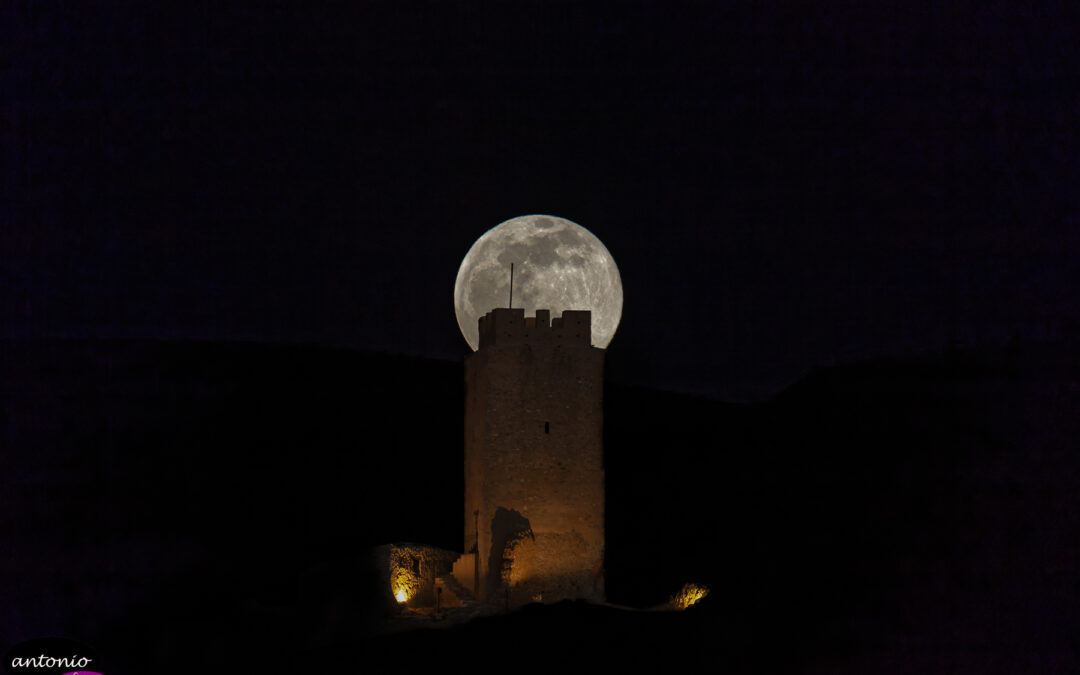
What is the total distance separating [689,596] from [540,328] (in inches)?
281

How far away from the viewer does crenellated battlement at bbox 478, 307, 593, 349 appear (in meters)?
27.1

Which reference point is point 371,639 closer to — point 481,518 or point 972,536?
point 481,518

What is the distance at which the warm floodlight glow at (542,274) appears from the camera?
28.2 m

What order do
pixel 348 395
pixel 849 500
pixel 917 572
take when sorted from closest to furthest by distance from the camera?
pixel 917 572
pixel 849 500
pixel 348 395

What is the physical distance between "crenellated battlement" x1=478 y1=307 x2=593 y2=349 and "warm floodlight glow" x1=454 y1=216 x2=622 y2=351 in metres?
0.52

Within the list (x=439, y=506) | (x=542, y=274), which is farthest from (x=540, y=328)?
(x=439, y=506)

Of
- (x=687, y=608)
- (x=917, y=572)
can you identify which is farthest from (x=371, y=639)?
(x=917, y=572)

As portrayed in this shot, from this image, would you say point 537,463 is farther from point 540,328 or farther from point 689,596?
point 689,596

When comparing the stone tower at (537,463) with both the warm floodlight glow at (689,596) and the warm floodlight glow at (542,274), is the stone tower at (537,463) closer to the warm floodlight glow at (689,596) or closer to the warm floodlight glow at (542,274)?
the warm floodlight glow at (542,274)

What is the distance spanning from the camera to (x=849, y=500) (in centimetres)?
4234

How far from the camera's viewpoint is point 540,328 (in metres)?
27.2

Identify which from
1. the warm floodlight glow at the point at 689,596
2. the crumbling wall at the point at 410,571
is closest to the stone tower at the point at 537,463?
the crumbling wall at the point at 410,571

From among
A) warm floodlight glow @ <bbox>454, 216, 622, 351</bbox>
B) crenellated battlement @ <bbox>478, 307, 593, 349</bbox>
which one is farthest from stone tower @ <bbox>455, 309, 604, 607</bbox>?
warm floodlight glow @ <bbox>454, 216, 622, 351</bbox>

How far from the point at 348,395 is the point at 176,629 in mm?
36056
